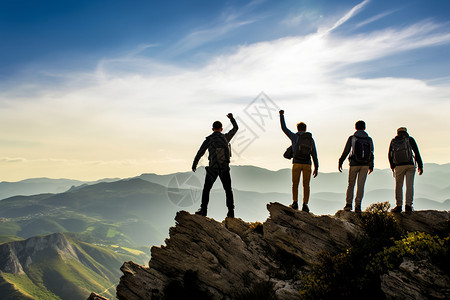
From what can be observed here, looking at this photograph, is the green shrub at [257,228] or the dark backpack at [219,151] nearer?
the dark backpack at [219,151]

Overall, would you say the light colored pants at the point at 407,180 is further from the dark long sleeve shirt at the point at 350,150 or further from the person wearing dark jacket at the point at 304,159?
the person wearing dark jacket at the point at 304,159

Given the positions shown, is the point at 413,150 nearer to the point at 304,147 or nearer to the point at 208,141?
the point at 304,147

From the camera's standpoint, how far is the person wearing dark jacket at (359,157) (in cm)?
1520

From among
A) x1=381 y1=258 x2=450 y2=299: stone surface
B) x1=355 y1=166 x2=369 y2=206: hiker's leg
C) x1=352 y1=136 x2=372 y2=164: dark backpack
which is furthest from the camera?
x1=355 y1=166 x2=369 y2=206: hiker's leg

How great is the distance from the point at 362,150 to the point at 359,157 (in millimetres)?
400

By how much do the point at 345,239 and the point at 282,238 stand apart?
3.00 m

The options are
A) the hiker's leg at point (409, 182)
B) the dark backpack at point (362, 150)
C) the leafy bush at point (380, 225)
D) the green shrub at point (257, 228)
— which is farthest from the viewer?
the green shrub at point (257, 228)

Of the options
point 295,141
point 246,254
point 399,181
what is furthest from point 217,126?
point 399,181

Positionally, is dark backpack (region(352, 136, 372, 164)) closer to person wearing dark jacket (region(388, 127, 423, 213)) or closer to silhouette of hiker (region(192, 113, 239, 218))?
person wearing dark jacket (region(388, 127, 423, 213))

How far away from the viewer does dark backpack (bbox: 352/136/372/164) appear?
15.2 metres

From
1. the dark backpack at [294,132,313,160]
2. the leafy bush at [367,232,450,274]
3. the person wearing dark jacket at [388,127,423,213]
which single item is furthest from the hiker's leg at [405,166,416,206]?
the dark backpack at [294,132,313,160]

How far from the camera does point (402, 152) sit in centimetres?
1491

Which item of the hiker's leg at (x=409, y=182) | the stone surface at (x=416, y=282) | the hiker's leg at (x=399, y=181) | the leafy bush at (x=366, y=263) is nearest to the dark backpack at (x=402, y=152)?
the hiker's leg at (x=399, y=181)

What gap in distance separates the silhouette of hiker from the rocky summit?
1879 mm
